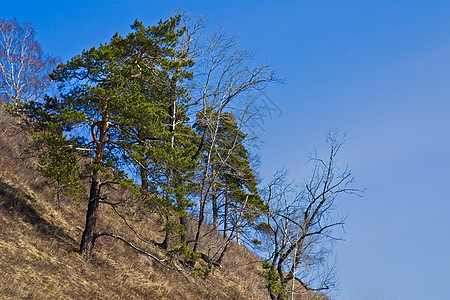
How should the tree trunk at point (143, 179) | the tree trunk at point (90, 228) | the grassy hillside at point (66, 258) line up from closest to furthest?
the grassy hillside at point (66, 258)
the tree trunk at point (143, 179)
the tree trunk at point (90, 228)

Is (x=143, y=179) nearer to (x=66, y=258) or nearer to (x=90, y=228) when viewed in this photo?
(x=90, y=228)

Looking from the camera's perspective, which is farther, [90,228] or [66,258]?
[90,228]

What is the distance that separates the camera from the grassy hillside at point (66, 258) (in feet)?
35.7

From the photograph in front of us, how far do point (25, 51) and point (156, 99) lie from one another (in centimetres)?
2171

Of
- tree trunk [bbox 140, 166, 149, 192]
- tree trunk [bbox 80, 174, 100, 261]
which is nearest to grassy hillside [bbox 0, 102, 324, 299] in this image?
tree trunk [bbox 80, 174, 100, 261]

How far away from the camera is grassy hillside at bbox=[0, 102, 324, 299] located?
10.9 metres

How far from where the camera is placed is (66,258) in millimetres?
13016

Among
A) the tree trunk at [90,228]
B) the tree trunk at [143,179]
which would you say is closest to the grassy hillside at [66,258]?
the tree trunk at [90,228]

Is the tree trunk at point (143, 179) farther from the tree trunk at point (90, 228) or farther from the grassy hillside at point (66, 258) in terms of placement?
the tree trunk at point (90, 228)

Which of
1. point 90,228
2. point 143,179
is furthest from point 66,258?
point 143,179

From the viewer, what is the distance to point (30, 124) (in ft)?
44.9

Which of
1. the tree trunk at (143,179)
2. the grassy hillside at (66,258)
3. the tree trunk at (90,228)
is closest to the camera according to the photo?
the grassy hillside at (66,258)

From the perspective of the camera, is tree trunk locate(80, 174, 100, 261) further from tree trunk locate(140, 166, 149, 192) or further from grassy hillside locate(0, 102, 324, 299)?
tree trunk locate(140, 166, 149, 192)

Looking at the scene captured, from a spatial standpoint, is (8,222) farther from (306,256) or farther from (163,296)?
(306,256)
